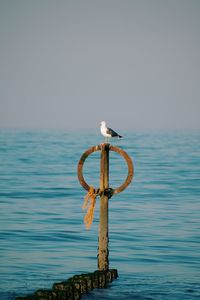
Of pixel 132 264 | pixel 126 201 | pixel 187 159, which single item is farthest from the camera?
pixel 187 159

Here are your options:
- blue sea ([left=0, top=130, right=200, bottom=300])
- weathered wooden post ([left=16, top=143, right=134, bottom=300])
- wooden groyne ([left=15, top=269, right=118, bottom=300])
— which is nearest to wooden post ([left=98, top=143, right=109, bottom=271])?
weathered wooden post ([left=16, top=143, right=134, bottom=300])

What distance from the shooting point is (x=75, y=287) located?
55.4 ft

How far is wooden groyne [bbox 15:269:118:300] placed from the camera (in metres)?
15.9

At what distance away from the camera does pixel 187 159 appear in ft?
278

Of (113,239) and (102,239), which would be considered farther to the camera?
(113,239)

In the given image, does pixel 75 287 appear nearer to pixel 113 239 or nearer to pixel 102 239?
pixel 102 239

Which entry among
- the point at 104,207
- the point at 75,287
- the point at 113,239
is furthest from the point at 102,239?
the point at 113,239

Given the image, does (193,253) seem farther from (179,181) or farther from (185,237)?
(179,181)

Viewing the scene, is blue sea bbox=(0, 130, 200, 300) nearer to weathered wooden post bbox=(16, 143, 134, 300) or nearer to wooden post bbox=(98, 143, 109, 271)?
weathered wooden post bbox=(16, 143, 134, 300)

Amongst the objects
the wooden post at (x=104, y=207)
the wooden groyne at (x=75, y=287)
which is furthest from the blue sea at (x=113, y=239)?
the wooden post at (x=104, y=207)

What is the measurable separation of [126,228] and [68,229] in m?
2.06

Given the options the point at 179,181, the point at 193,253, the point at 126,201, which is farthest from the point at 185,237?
the point at 179,181

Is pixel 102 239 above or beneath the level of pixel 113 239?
beneath

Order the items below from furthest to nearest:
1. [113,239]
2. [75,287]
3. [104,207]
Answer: [113,239] < [104,207] < [75,287]
